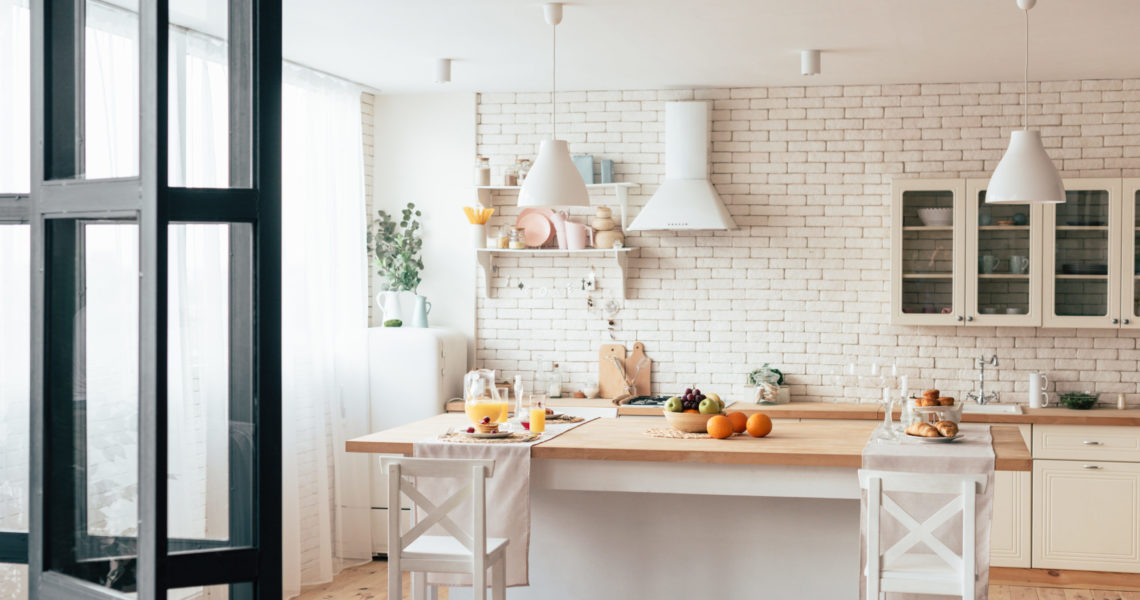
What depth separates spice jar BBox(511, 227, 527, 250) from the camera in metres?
6.55

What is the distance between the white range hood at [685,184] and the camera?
20.3ft

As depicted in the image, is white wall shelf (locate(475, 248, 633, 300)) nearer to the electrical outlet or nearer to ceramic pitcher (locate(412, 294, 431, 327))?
the electrical outlet

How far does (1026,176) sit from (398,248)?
3758 mm

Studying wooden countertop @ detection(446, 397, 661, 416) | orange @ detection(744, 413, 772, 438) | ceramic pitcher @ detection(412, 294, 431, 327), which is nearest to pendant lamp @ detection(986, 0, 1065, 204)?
orange @ detection(744, 413, 772, 438)

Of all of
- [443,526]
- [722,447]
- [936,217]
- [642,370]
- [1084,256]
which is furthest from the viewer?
[642,370]

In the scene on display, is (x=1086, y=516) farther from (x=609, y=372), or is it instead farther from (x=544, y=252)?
(x=544, y=252)

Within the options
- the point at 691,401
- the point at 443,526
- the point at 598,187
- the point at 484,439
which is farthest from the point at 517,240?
the point at 443,526

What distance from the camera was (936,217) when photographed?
6102 millimetres

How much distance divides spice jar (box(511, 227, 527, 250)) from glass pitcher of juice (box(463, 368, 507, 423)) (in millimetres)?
2351

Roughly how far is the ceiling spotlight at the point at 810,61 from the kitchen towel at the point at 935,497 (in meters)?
2.21

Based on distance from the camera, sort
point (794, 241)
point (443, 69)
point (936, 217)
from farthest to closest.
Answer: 1. point (794, 241)
2. point (936, 217)
3. point (443, 69)

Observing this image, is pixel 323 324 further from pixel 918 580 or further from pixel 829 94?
pixel 918 580

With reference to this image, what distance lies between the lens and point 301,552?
18.8 feet

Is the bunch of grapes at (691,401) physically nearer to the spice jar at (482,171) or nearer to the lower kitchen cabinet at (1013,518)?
the lower kitchen cabinet at (1013,518)
